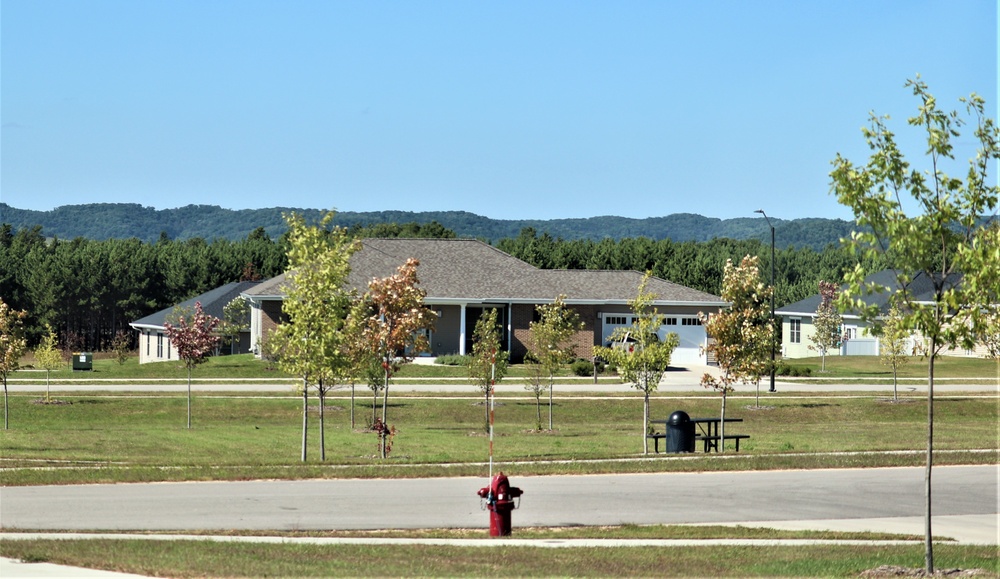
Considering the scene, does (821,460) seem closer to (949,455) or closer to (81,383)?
(949,455)

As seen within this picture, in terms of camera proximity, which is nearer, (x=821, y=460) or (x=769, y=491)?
(x=769, y=491)

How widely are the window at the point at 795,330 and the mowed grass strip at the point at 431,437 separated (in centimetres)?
3572

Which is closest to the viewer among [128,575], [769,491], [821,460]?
[128,575]

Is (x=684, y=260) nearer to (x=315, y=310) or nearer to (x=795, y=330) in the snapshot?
(x=795, y=330)

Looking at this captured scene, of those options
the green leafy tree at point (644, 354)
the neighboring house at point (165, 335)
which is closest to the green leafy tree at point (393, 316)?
the green leafy tree at point (644, 354)

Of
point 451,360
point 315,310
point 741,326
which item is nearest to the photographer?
point 315,310

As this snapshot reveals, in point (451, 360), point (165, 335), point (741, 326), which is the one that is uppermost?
point (741, 326)

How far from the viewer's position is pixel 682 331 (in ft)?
201

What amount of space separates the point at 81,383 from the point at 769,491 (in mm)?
34563

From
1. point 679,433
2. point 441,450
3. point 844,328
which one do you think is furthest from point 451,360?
point 844,328

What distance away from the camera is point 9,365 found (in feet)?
120

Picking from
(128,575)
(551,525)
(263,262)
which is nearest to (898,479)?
(551,525)

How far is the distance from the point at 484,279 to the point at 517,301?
340 centimetres

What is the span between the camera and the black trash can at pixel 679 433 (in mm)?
27328
